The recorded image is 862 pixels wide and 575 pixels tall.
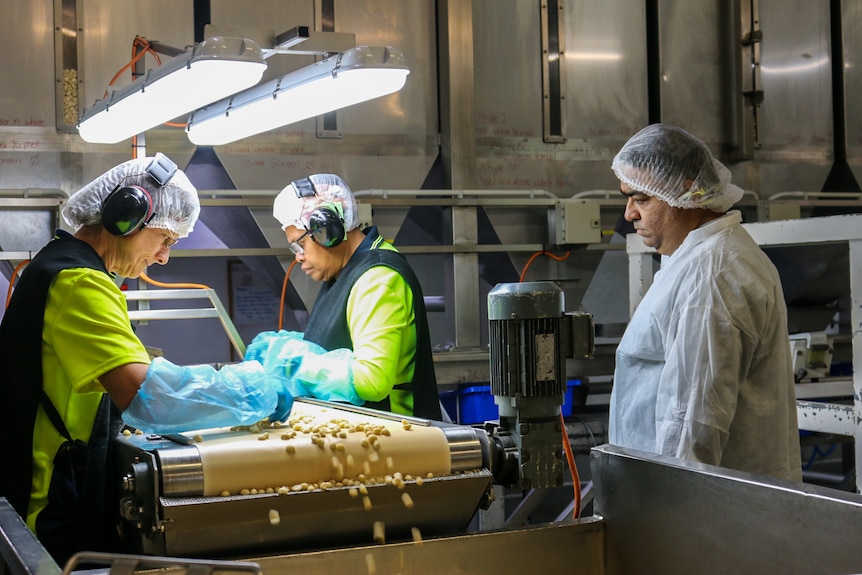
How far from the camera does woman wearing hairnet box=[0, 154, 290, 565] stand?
1.65 meters

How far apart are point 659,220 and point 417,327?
2.36 ft

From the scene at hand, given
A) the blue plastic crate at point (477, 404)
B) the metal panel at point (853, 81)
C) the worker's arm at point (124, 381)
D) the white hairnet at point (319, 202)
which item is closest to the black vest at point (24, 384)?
the worker's arm at point (124, 381)

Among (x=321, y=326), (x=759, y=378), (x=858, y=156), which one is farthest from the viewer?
(x=858, y=156)

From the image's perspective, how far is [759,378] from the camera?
6.80 ft

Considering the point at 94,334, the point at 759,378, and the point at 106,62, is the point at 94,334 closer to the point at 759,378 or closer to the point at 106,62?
the point at 759,378

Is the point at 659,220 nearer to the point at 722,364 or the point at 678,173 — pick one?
the point at 678,173

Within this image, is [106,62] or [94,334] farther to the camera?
[106,62]

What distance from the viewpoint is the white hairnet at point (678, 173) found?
2291mm

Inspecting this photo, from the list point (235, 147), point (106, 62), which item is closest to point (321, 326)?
point (235, 147)

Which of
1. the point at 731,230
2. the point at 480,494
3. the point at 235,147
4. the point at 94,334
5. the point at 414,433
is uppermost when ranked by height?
the point at 235,147

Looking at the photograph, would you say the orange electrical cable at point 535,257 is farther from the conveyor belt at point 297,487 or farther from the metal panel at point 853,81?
the conveyor belt at point 297,487

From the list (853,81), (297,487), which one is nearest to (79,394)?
(297,487)

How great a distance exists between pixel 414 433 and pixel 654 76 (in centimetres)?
365

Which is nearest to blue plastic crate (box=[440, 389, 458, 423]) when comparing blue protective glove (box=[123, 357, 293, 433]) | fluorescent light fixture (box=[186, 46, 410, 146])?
fluorescent light fixture (box=[186, 46, 410, 146])
